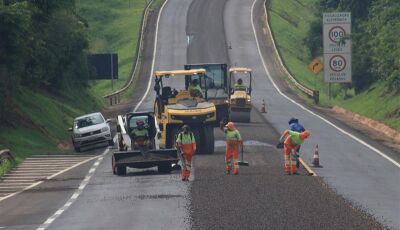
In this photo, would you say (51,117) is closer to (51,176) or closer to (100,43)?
(51,176)

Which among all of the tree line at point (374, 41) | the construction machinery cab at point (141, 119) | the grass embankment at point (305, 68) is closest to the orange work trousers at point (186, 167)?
the construction machinery cab at point (141, 119)

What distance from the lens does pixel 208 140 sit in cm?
3888

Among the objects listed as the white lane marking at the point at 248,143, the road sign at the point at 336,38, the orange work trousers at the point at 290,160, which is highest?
the road sign at the point at 336,38

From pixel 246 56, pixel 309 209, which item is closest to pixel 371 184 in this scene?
pixel 309 209

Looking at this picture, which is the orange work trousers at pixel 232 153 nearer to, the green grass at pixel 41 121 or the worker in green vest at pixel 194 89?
the worker in green vest at pixel 194 89

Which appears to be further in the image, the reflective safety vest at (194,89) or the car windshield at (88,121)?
the car windshield at (88,121)

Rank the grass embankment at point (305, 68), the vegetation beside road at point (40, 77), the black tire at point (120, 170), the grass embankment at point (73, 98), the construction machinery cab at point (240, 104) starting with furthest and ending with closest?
the grass embankment at point (305, 68), the construction machinery cab at point (240, 104), the grass embankment at point (73, 98), the vegetation beside road at point (40, 77), the black tire at point (120, 170)

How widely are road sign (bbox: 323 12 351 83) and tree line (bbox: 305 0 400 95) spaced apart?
114cm

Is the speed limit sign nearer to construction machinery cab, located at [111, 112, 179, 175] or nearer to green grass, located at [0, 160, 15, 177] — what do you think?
green grass, located at [0, 160, 15, 177]

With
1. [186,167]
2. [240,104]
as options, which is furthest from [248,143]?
[186,167]

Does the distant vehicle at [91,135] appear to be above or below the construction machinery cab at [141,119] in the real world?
below

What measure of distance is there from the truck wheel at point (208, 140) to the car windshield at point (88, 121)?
1043 centimetres

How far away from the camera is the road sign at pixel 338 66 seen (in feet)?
224

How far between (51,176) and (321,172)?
942cm
